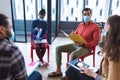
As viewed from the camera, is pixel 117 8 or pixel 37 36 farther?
pixel 117 8

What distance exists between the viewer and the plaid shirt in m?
1.15

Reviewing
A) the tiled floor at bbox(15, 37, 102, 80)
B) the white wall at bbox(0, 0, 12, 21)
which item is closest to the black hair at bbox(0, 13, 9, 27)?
the tiled floor at bbox(15, 37, 102, 80)

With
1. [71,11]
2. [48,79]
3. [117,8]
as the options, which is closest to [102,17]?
[117,8]

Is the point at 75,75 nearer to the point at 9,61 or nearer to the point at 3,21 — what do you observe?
the point at 9,61

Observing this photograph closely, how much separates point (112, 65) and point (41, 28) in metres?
1.95

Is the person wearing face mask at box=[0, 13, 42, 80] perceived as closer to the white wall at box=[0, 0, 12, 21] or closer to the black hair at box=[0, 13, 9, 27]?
the black hair at box=[0, 13, 9, 27]

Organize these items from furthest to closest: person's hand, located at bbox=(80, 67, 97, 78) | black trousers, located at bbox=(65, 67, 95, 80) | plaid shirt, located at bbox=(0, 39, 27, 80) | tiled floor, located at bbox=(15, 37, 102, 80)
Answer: tiled floor, located at bbox=(15, 37, 102, 80) → black trousers, located at bbox=(65, 67, 95, 80) → person's hand, located at bbox=(80, 67, 97, 78) → plaid shirt, located at bbox=(0, 39, 27, 80)

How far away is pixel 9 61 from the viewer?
3.79 feet

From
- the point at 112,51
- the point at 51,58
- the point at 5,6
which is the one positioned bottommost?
the point at 51,58

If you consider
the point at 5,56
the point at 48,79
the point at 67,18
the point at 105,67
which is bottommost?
the point at 48,79

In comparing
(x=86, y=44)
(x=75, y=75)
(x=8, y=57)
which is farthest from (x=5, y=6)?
(x=8, y=57)

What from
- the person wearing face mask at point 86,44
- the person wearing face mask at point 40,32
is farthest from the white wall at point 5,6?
the person wearing face mask at point 86,44

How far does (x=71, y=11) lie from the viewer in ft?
16.5

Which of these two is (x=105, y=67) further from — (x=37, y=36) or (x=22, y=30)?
(x=22, y=30)
